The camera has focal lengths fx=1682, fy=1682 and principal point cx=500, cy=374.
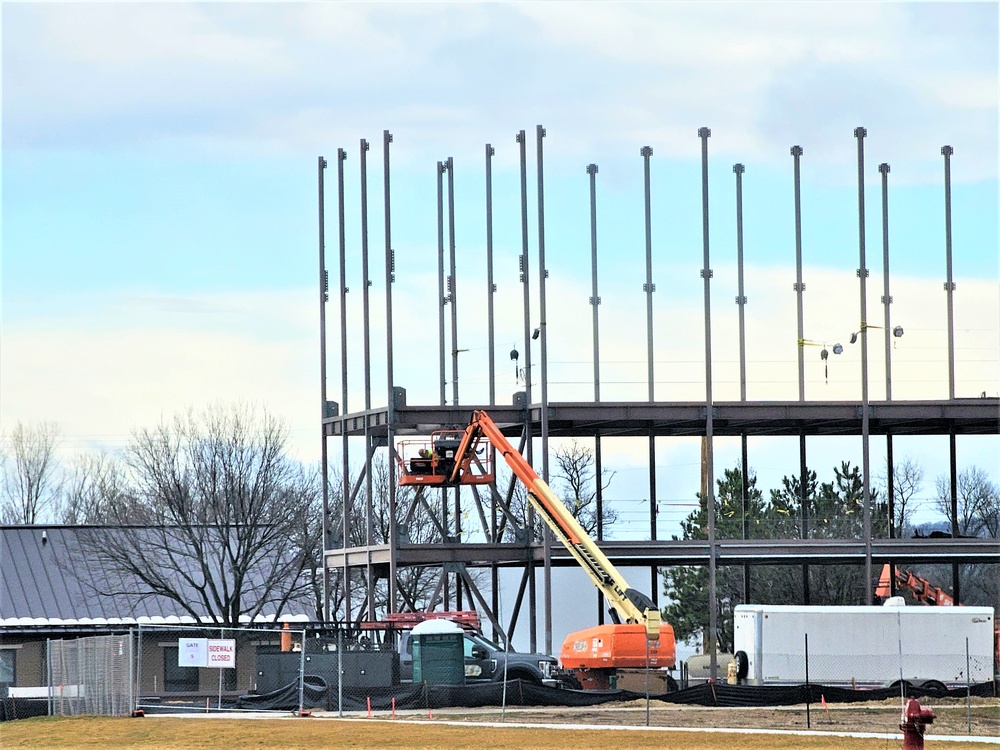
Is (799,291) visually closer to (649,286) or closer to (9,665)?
(649,286)

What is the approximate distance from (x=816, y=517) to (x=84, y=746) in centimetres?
2861

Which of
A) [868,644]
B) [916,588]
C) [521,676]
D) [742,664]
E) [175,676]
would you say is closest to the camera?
A: [521,676]

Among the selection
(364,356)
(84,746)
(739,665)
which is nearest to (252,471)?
(364,356)

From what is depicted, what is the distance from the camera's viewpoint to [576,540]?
157ft

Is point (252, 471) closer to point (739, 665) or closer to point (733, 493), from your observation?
point (733, 493)

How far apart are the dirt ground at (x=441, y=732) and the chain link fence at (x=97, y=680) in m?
1.17

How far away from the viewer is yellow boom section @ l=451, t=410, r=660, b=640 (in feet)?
149

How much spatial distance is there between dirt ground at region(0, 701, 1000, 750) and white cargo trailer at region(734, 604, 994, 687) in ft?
22.5

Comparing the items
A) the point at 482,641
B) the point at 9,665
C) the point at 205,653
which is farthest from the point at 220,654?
the point at 9,665

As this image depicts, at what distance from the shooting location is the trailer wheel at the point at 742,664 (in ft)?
151

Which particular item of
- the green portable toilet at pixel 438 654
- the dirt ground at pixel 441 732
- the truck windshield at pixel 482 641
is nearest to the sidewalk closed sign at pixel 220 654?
the dirt ground at pixel 441 732

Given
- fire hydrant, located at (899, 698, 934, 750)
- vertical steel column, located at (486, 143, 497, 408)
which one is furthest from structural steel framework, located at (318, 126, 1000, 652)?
fire hydrant, located at (899, 698, 934, 750)

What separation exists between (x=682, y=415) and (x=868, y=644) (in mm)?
9831

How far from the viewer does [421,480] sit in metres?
51.6
